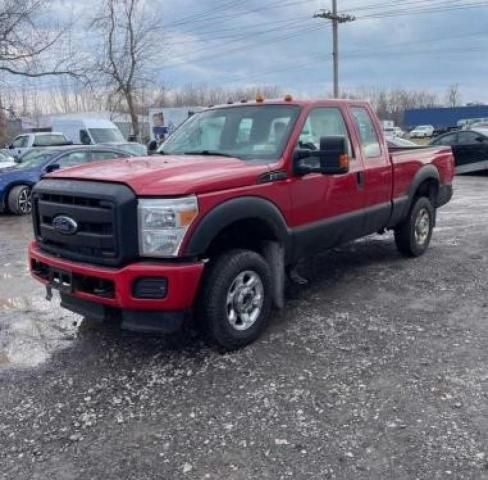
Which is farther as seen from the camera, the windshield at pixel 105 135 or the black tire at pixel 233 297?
the windshield at pixel 105 135

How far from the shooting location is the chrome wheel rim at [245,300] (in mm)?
4359

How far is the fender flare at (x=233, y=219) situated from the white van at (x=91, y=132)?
22.0 meters

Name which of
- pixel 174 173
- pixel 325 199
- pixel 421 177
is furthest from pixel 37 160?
pixel 174 173

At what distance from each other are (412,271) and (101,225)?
405cm

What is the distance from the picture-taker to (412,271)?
6.68 metres

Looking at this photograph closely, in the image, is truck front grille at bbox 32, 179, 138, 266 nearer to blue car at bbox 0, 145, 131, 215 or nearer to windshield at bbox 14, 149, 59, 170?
blue car at bbox 0, 145, 131, 215

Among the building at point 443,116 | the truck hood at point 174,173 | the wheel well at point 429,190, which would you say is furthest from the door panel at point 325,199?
the building at point 443,116

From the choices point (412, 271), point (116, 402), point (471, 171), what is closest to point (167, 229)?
point (116, 402)

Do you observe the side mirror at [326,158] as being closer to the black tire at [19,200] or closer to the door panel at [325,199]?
the door panel at [325,199]

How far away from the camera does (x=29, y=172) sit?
12531mm

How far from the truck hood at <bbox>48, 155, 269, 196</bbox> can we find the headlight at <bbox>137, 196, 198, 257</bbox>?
0.25 ft

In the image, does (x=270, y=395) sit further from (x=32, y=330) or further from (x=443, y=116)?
(x=443, y=116)

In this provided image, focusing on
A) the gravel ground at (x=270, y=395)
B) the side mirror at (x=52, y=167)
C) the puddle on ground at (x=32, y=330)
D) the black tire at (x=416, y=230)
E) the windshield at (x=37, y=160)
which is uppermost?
the windshield at (x=37, y=160)

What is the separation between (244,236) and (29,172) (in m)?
9.24
